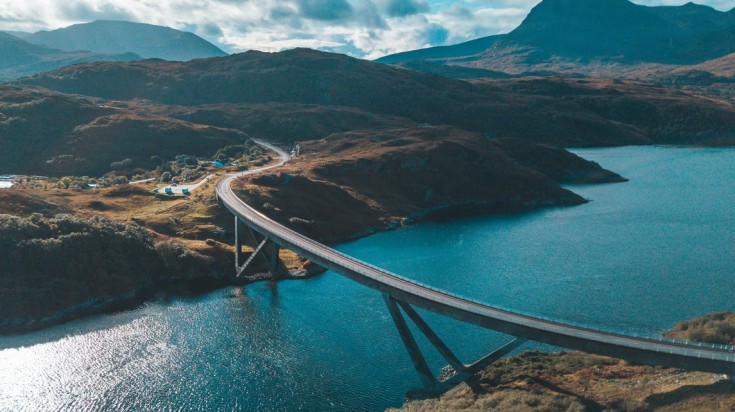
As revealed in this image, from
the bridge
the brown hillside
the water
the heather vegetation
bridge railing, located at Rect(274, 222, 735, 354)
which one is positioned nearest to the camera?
the bridge

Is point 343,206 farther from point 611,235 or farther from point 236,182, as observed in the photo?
point 611,235

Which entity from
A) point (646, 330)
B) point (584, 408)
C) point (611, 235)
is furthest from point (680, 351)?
point (611, 235)

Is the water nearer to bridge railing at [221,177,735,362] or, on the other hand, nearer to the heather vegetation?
the heather vegetation

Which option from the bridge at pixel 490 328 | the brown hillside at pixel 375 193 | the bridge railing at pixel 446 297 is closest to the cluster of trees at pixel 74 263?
the bridge railing at pixel 446 297

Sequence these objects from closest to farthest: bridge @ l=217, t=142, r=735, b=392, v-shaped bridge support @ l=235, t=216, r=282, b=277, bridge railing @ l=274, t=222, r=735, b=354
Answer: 1. bridge @ l=217, t=142, r=735, b=392
2. bridge railing @ l=274, t=222, r=735, b=354
3. v-shaped bridge support @ l=235, t=216, r=282, b=277

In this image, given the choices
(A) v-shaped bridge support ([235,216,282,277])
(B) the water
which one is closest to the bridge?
(B) the water

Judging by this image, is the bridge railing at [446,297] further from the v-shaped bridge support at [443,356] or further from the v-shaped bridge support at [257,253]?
the v-shaped bridge support at [257,253]
